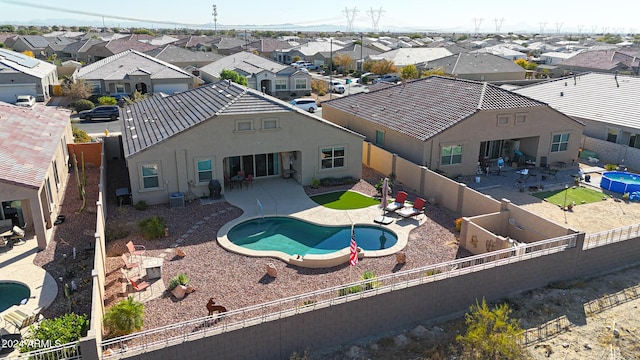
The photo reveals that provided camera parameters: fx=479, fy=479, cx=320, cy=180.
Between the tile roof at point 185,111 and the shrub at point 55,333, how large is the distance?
1245 cm

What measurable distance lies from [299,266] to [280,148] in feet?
32.6

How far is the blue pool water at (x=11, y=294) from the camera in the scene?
1620 cm

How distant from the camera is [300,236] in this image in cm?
2227

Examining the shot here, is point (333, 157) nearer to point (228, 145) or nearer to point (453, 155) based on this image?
point (228, 145)

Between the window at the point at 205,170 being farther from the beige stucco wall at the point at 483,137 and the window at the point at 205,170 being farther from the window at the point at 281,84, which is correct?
the window at the point at 281,84

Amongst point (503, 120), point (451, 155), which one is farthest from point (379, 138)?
point (503, 120)

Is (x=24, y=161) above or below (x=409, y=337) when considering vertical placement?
above

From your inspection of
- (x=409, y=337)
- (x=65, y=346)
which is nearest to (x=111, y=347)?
(x=65, y=346)

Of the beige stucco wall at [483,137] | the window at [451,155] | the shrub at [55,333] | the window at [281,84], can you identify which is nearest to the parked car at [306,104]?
the window at [281,84]

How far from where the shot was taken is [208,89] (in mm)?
33125

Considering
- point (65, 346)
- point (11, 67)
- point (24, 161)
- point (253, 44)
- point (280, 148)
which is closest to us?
point (65, 346)

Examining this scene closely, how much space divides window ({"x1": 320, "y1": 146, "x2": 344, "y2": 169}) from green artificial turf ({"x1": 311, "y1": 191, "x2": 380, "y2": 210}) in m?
2.16

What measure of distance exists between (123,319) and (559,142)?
30.4 m

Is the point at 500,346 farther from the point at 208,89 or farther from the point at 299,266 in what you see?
the point at 208,89
